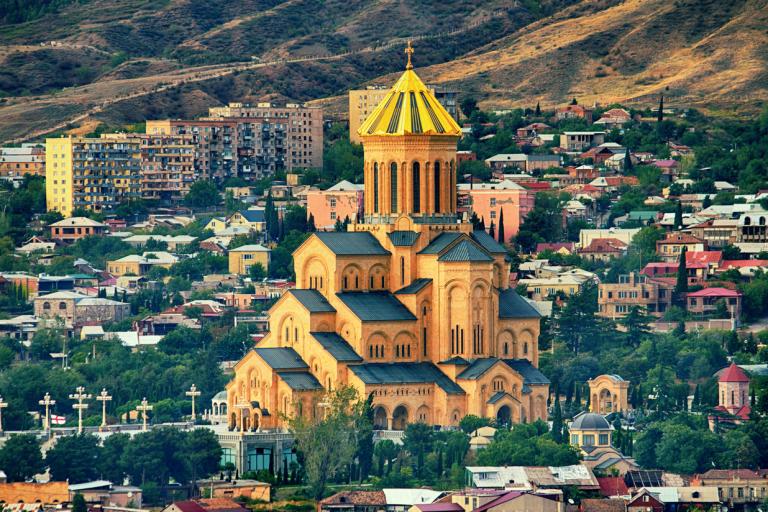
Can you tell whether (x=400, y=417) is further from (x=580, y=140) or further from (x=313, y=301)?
(x=580, y=140)

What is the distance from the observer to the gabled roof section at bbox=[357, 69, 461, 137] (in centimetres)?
10756

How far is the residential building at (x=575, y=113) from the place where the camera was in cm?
17881

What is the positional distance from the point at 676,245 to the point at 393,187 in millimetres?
34834

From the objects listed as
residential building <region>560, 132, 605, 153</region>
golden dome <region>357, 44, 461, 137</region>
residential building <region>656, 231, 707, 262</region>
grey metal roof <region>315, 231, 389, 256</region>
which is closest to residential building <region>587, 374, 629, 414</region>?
grey metal roof <region>315, 231, 389, 256</region>

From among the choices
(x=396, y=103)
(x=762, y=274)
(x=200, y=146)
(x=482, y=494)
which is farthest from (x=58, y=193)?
(x=482, y=494)

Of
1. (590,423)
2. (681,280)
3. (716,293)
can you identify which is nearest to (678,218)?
(681,280)

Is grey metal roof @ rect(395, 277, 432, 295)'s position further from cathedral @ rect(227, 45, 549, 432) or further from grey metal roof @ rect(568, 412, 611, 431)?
grey metal roof @ rect(568, 412, 611, 431)

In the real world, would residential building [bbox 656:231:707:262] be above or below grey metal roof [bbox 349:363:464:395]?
above

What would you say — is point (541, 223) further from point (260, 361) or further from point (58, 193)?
point (260, 361)

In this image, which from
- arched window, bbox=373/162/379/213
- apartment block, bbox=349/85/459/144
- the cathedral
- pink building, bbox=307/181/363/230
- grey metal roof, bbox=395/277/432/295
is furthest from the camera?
apartment block, bbox=349/85/459/144

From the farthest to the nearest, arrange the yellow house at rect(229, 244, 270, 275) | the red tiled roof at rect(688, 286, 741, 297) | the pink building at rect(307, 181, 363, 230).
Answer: the pink building at rect(307, 181, 363, 230)
the yellow house at rect(229, 244, 270, 275)
the red tiled roof at rect(688, 286, 741, 297)

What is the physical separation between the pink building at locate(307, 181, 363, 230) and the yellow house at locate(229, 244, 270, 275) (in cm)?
276

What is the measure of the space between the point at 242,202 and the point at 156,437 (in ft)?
214

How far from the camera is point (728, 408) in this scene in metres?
111
